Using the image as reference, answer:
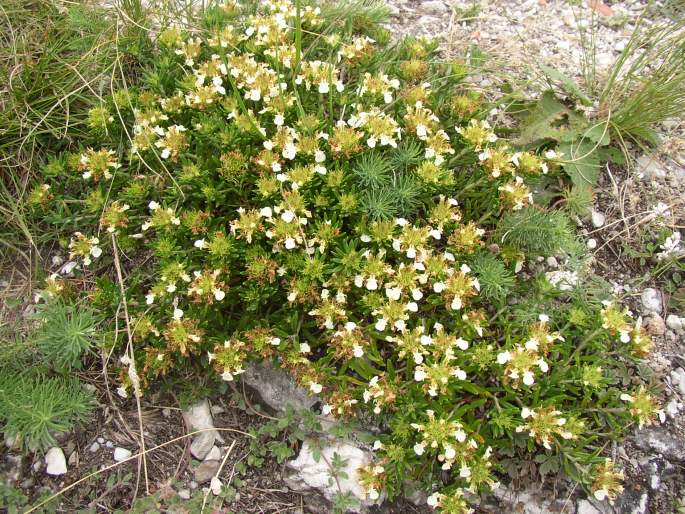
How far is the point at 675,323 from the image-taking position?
339cm

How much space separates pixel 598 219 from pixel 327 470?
2.30m

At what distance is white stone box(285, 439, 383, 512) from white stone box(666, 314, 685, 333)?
1931 mm

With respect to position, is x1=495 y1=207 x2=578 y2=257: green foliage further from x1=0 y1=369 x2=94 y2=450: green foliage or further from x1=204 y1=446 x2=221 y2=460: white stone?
x1=0 y1=369 x2=94 y2=450: green foliage

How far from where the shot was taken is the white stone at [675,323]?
3387 millimetres

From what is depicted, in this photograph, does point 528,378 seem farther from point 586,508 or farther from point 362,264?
point 362,264

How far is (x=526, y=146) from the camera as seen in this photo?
12.5 ft

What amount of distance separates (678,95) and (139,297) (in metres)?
3.55

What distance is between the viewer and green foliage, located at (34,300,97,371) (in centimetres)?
290

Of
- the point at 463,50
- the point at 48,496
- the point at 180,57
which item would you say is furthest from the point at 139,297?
the point at 463,50

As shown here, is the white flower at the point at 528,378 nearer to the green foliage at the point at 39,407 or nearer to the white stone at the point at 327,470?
the white stone at the point at 327,470

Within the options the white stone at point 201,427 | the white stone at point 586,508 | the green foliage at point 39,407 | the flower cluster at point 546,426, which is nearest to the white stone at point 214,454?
the white stone at point 201,427

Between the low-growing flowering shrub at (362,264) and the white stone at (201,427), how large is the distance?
212 millimetres

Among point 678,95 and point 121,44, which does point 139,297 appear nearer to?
point 121,44

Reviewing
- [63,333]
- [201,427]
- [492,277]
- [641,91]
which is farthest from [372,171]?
[641,91]
